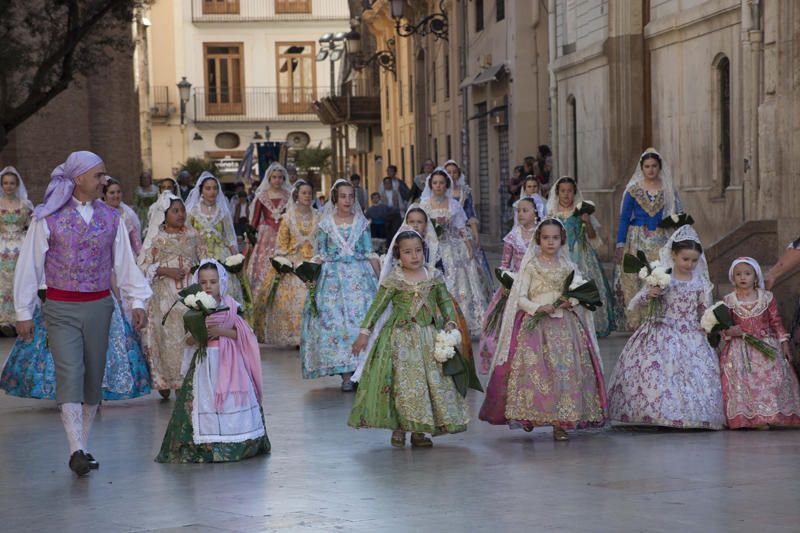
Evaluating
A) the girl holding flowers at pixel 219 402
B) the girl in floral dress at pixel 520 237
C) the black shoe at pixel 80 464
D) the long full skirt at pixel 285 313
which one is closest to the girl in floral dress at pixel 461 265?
the long full skirt at pixel 285 313

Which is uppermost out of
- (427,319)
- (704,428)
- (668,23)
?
(668,23)

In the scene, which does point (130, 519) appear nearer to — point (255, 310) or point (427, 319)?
point (427, 319)

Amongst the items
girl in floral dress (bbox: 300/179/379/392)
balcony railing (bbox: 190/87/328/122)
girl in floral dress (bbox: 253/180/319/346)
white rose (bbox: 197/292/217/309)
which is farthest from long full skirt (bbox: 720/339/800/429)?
balcony railing (bbox: 190/87/328/122)

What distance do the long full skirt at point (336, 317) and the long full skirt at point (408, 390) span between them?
3.25 m

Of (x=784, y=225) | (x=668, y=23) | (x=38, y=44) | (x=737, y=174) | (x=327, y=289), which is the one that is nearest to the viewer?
(x=327, y=289)

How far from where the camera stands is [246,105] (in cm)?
7300

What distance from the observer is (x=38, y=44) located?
79.3 ft

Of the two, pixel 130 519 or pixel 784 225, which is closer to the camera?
pixel 130 519

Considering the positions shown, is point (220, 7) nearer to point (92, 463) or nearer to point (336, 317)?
point (336, 317)

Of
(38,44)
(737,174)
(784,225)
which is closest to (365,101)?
(38,44)

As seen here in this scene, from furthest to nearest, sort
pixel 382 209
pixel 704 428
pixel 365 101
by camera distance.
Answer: pixel 365 101
pixel 382 209
pixel 704 428

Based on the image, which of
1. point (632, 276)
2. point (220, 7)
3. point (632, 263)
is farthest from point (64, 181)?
point (220, 7)

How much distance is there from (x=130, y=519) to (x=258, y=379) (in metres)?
2.19

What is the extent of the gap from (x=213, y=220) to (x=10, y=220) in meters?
2.88
